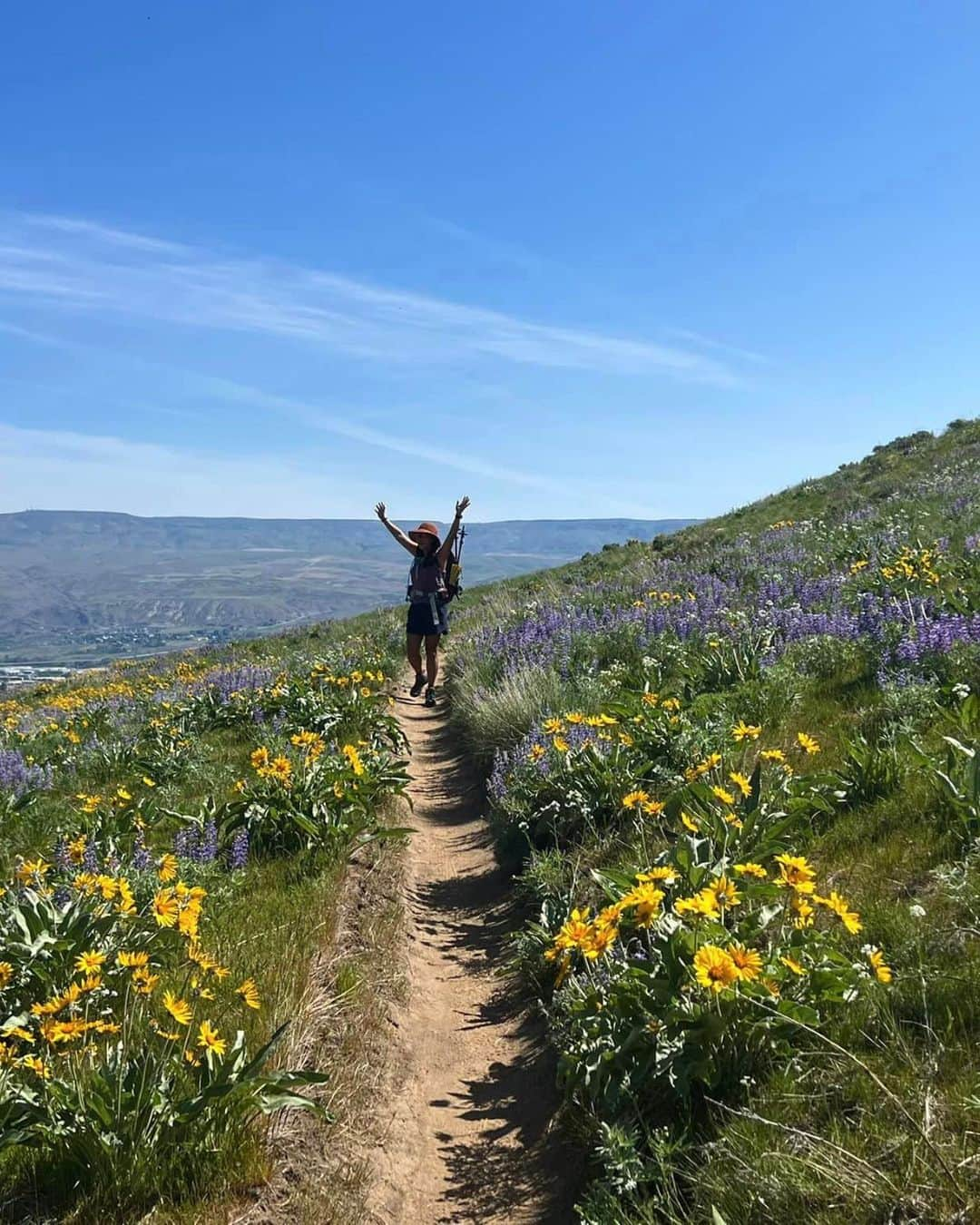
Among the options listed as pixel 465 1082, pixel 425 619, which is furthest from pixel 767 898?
pixel 425 619

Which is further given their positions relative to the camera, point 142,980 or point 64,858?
point 64,858

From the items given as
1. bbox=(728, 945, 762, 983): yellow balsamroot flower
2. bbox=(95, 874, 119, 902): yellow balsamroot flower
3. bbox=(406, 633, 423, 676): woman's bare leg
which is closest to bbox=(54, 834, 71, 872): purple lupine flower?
bbox=(95, 874, 119, 902): yellow balsamroot flower

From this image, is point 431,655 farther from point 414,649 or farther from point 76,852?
point 76,852

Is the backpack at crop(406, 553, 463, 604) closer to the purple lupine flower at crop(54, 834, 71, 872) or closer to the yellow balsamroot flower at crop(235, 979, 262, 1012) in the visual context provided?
the purple lupine flower at crop(54, 834, 71, 872)

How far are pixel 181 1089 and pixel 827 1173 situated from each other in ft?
6.85

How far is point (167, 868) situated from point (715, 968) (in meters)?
2.92

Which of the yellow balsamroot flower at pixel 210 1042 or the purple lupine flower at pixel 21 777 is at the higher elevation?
the yellow balsamroot flower at pixel 210 1042

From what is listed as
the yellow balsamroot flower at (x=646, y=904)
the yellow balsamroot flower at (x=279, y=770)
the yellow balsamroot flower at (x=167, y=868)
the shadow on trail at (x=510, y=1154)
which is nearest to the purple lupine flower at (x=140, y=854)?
the yellow balsamroot flower at (x=167, y=868)

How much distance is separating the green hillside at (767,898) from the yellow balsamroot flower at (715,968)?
10 millimetres

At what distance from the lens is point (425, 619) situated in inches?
476

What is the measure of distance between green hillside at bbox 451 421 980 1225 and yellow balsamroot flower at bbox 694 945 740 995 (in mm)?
10

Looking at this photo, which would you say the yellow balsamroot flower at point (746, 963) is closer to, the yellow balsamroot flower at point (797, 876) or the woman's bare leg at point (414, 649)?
the yellow balsamroot flower at point (797, 876)

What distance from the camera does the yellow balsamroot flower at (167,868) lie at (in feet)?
14.0

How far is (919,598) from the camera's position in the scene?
7.53m
